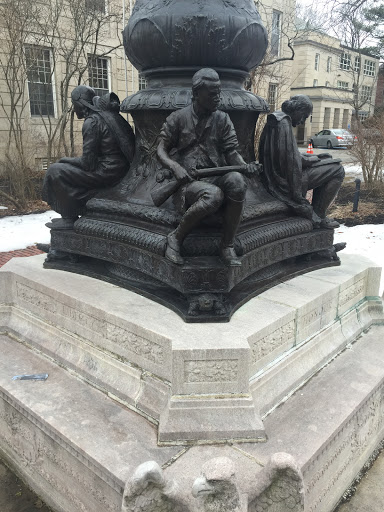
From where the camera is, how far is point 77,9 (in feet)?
45.5

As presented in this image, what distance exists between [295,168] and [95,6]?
1332 centimetres

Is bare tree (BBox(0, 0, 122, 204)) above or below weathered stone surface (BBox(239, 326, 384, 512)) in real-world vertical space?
above

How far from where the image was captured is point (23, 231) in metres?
9.93

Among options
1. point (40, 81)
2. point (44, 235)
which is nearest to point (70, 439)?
point (44, 235)

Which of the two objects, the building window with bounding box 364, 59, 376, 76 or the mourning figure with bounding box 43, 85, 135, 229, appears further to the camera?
the building window with bounding box 364, 59, 376, 76

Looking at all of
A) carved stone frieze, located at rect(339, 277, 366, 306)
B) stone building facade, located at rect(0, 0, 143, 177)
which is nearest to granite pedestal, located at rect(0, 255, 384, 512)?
carved stone frieze, located at rect(339, 277, 366, 306)

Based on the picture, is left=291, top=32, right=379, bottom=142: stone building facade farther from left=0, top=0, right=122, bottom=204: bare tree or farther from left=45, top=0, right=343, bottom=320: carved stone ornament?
left=45, top=0, right=343, bottom=320: carved stone ornament

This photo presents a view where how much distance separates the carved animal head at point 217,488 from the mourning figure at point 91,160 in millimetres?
2933

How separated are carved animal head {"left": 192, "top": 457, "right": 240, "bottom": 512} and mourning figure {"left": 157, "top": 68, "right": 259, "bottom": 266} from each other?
1473 millimetres

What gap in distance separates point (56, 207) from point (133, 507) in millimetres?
2975

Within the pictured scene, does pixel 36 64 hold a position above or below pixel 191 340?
above

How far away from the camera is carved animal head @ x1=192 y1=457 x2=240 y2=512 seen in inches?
81.0

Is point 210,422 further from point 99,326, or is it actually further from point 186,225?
point 186,225

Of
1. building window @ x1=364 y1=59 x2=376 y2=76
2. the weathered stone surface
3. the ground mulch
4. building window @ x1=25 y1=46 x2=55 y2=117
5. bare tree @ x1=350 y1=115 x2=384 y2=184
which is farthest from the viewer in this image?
building window @ x1=364 y1=59 x2=376 y2=76
